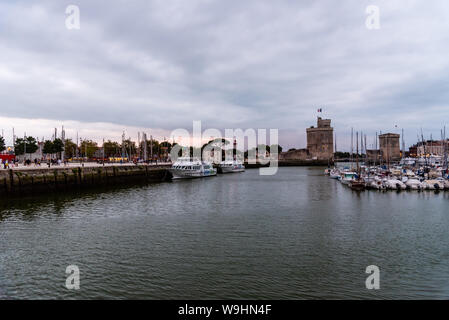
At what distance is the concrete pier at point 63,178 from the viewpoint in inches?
1607

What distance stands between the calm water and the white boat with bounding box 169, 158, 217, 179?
42783 mm

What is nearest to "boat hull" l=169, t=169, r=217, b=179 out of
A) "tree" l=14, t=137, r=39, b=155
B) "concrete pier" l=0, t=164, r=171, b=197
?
"concrete pier" l=0, t=164, r=171, b=197

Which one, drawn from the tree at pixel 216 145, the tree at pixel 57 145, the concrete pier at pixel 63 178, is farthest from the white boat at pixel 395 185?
the tree at pixel 216 145

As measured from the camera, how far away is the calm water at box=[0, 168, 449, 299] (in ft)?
43.6

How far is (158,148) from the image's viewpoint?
15625 cm

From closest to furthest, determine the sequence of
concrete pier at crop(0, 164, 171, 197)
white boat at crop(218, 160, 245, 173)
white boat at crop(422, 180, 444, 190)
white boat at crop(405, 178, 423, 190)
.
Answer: concrete pier at crop(0, 164, 171, 197) < white boat at crop(422, 180, 444, 190) < white boat at crop(405, 178, 423, 190) < white boat at crop(218, 160, 245, 173)

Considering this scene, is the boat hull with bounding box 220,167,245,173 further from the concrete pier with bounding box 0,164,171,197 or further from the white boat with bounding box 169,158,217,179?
the concrete pier with bounding box 0,164,171,197

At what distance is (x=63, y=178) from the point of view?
158 ft

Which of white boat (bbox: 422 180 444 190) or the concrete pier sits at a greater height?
the concrete pier

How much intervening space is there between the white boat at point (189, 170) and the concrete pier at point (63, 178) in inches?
247

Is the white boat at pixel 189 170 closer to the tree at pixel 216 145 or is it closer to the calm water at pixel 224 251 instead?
the calm water at pixel 224 251

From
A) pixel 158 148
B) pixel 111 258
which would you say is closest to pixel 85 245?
pixel 111 258
